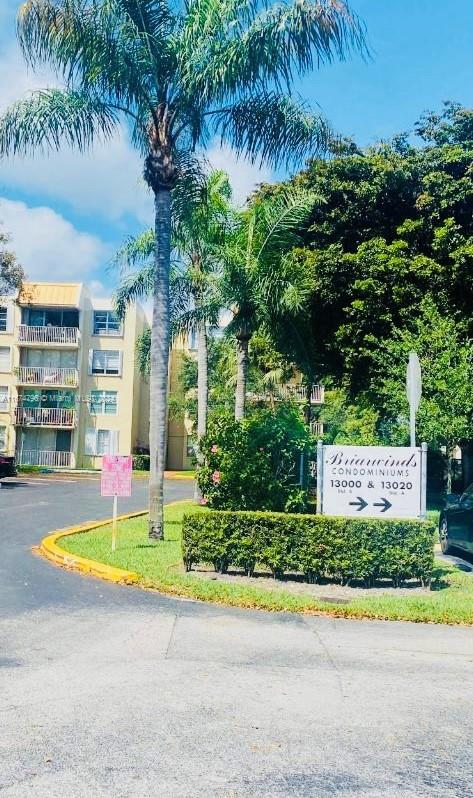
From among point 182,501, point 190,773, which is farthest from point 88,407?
point 190,773

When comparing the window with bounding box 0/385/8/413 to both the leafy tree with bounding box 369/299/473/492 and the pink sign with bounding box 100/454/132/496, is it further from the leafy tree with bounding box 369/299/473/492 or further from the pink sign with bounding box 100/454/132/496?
the pink sign with bounding box 100/454/132/496

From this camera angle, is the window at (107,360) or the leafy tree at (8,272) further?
the window at (107,360)

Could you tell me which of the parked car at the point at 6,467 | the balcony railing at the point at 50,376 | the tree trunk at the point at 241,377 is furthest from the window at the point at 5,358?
the tree trunk at the point at 241,377

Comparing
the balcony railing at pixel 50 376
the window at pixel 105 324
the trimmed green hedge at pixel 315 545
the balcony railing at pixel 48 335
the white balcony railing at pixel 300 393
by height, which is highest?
the window at pixel 105 324

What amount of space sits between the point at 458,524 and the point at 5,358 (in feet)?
124

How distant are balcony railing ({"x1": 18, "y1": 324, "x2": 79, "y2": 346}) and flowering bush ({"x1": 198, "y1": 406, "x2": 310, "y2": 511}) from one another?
32.7 m

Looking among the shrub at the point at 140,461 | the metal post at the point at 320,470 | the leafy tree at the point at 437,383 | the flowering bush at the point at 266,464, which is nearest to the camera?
the metal post at the point at 320,470

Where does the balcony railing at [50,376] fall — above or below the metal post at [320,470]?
above

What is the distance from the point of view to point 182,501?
24.5m

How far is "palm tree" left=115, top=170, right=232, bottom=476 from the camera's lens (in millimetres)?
18438

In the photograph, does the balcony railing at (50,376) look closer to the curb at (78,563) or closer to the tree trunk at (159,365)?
the curb at (78,563)

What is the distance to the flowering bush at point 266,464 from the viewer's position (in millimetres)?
12539

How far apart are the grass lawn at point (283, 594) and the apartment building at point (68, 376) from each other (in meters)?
33.4

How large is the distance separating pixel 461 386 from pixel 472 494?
4.79m
